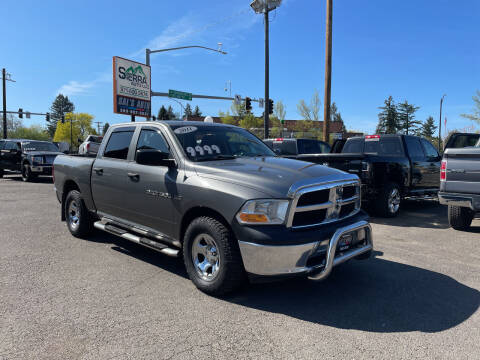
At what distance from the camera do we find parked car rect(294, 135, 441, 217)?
7480 mm

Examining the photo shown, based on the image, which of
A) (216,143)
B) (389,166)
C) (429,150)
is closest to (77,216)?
(216,143)

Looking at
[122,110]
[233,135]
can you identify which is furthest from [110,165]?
[122,110]

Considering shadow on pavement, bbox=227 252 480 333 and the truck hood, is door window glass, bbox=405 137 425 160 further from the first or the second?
the truck hood

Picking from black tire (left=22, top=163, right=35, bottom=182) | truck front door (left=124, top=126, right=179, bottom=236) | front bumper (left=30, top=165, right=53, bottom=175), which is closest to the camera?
truck front door (left=124, top=126, right=179, bottom=236)

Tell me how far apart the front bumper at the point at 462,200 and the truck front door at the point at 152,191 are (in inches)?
191

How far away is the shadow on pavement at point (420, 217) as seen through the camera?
23.8 ft

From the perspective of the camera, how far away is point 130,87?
23.3m

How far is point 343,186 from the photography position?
365cm

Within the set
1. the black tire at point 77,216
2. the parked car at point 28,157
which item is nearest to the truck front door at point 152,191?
the black tire at point 77,216

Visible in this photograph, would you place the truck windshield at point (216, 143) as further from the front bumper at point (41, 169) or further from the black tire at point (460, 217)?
the front bumper at point (41, 169)

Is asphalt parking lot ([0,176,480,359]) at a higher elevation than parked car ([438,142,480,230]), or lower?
lower

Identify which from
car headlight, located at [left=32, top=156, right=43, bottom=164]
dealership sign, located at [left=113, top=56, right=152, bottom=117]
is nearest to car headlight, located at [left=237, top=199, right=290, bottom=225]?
car headlight, located at [left=32, top=156, right=43, bottom=164]

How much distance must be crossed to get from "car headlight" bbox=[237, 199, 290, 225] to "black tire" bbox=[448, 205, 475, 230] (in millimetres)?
4906

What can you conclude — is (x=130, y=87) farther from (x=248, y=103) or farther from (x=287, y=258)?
(x=287, y=258)
